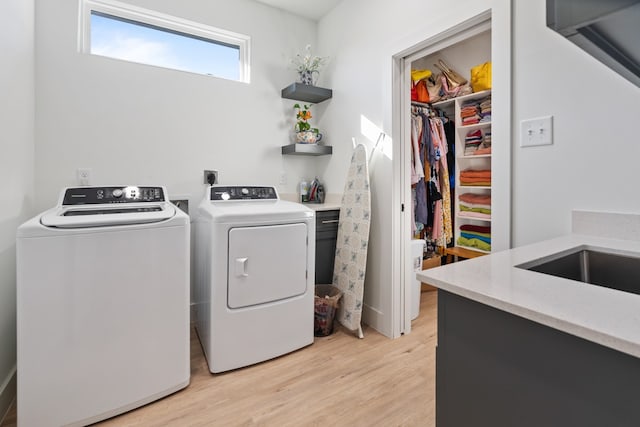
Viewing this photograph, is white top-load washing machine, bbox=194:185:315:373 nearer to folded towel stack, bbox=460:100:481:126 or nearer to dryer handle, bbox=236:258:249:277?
→ dryer handle, bbox=236:258:249:277

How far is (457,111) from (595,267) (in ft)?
8.60

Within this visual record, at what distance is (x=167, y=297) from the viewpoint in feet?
5.26

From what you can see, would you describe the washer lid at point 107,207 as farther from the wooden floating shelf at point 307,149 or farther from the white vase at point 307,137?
the white vase at point 307,137

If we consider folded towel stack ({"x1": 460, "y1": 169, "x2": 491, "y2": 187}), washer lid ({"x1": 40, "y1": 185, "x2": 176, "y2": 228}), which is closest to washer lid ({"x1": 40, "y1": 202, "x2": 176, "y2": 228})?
washer lid ({"x1": 40, "y1": 185, "x2": 176, "y2": 228})

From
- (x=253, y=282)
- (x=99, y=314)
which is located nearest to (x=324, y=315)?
(x=253, y=282)

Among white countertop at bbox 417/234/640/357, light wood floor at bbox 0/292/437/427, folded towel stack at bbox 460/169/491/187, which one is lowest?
light wood floor at bbox 0/292/437/427

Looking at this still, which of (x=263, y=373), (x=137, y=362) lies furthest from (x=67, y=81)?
(x=263, y=373)

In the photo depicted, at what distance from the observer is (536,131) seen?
1.40 meters

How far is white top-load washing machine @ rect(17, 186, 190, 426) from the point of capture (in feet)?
4.40

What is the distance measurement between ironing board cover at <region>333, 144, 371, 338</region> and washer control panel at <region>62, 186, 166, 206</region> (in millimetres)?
1337

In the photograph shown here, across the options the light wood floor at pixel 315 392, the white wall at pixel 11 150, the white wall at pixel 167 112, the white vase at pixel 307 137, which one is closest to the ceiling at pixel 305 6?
the white wall at pixel 167 112

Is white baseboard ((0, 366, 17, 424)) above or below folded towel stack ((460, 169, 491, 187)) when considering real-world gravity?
below

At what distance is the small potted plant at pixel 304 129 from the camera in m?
2.84

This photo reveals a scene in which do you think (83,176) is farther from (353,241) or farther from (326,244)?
(353,241)
